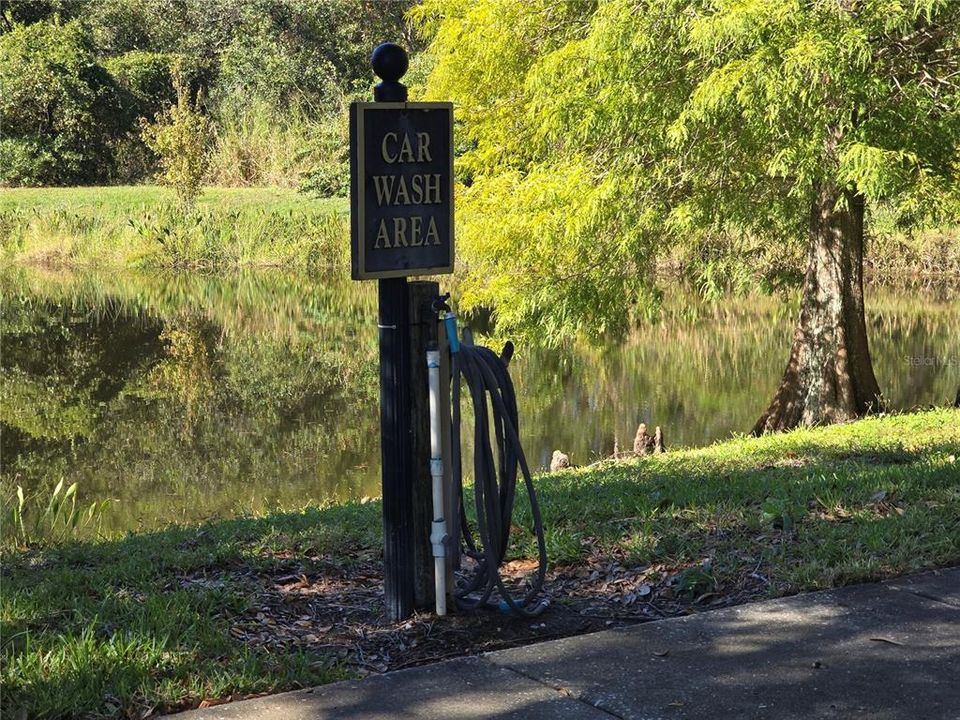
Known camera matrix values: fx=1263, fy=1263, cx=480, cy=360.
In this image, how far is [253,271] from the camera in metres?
33.3

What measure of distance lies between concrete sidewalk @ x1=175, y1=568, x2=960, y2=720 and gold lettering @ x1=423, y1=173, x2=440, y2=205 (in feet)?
5.69

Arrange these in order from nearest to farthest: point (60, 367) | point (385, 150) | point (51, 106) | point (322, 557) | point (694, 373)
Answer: point (385, 150) → point (322, 557) → point (694, 373) → point (60, 367) → point (51, 106)

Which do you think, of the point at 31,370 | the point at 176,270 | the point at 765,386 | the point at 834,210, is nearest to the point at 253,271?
the point at 176,270

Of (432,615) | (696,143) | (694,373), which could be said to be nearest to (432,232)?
(432,615)

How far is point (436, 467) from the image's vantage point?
4863 mm

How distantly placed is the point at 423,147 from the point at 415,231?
0.33 metres

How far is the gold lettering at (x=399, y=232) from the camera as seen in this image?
15.8ft

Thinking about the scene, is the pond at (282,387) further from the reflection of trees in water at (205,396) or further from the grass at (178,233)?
the grass at (178,233)

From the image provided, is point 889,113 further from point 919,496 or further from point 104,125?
point 104,125

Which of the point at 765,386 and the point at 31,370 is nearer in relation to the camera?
the point at 765,386

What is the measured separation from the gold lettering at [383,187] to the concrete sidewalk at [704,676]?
1730 millimetres

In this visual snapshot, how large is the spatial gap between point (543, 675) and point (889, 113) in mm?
8410

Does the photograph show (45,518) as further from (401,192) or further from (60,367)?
(60,367)

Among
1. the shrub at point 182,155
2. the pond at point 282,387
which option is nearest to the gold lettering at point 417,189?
the pond at point 282,387
